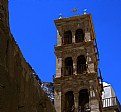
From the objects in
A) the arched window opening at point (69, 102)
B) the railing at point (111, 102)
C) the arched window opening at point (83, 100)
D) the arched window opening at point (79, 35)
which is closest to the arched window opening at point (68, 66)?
the arched window opening at point (69, 102)

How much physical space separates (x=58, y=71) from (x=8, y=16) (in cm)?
1690

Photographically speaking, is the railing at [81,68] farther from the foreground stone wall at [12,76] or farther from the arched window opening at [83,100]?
the foreground stone wall at [12,76]

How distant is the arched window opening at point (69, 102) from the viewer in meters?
25.5

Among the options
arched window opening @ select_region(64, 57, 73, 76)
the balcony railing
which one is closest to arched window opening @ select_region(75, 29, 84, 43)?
arched window opening @ select_region(64, 57, 73, 76)

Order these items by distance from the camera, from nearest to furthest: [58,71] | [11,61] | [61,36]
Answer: [11,61]
[58,71]
[61,36]

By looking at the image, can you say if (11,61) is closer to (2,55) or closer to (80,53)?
(2,55)

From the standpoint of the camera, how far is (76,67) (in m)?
26.9

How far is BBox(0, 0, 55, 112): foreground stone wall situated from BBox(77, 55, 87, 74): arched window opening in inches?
540

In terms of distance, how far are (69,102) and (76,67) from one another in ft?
8.01

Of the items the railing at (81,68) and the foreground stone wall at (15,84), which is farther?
the railing at (81,68)

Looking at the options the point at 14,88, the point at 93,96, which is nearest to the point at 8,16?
the point at 14,88

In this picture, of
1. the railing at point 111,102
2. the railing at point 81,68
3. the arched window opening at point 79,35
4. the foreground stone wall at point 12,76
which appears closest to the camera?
the foreground stone wall at point 12,76

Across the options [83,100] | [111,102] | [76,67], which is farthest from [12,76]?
[111,102]

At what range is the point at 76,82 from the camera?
2622cm
